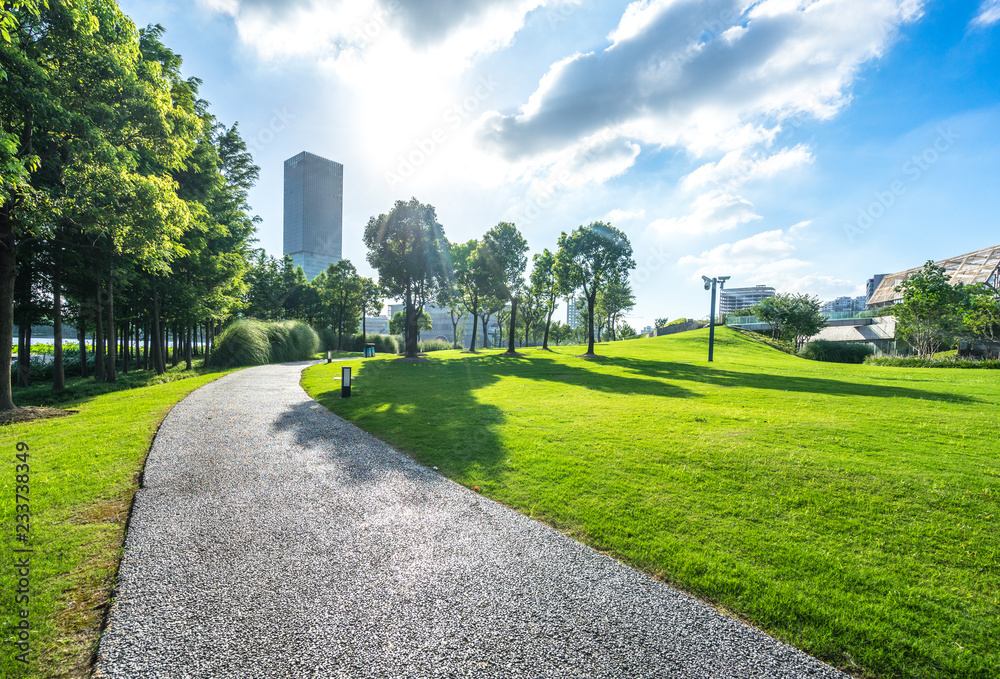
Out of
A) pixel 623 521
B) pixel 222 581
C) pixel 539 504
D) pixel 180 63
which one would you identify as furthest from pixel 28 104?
pixel 623 521

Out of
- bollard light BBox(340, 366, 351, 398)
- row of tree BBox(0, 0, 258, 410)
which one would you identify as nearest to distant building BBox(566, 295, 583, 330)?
bollard light BBox(340, 366, 351, 398)

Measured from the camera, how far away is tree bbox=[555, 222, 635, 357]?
3017 centimetres

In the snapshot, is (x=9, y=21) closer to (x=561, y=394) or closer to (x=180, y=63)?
(x=561, y=394)

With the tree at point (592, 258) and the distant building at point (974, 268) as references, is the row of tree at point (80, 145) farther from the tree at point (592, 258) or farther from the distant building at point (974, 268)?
the distant building at point (974, 268)

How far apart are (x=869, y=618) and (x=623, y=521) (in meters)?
2.04

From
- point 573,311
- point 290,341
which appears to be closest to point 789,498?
point 290,341

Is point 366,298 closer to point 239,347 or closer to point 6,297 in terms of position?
point 239,347

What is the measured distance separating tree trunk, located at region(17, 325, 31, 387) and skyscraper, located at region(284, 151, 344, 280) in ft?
274

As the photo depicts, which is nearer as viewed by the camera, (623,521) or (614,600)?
(614,600)

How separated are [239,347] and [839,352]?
1954 inches

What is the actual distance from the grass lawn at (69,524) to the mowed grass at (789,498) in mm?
3728

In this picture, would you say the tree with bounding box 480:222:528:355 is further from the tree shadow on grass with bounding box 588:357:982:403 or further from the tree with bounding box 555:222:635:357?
the tree shadow on grass with bounding box 588:357:982:403

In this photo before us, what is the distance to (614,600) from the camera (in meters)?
3.16

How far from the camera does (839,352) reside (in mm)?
35812
